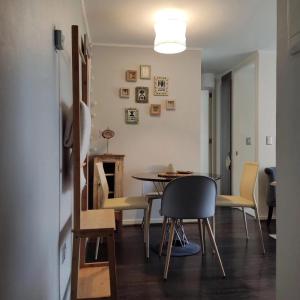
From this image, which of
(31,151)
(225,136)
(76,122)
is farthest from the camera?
(225,136)

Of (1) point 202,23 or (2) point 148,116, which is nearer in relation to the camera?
(1) point 202,23

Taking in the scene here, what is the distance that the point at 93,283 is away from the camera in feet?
5.81

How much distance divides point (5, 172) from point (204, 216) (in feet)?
6.49

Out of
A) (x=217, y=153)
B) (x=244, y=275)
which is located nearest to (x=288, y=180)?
(x=244, y=275)

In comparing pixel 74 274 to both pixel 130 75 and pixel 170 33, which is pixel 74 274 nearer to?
pixel 170 33

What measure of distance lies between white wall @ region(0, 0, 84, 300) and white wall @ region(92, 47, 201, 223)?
7.93 ft

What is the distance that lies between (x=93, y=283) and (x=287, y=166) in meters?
1.22

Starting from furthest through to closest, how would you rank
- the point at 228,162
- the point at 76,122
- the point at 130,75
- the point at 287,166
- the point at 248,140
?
the point at 228,162
the point at 248,140
the point at 130,75
the point at 76,122
the point at 287,166

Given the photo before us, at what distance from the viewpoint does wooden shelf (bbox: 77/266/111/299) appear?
1.64 meters

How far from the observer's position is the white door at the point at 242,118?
512 cm

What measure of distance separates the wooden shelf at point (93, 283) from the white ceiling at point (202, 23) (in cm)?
239

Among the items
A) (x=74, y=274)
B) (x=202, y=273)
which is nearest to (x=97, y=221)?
(x=74, y=274)

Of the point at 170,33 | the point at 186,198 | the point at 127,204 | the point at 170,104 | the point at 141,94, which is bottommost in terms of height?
the point at 127,204

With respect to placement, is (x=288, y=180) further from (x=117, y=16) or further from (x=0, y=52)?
(x=117, y=16)
